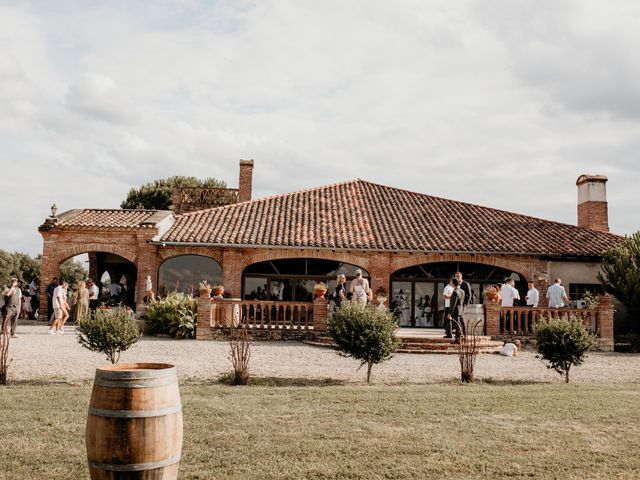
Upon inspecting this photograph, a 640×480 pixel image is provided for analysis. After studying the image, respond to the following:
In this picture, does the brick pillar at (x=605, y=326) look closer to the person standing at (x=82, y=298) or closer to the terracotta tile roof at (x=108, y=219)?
the terracotta tile roof at (x=108, y=219)

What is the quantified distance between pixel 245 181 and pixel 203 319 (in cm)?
1370

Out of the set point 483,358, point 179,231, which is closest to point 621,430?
point 483,358

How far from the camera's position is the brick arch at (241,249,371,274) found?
23.1m

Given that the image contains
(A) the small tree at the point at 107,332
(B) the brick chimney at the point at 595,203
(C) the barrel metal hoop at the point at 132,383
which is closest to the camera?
(C) the barrel metal hoop at the point at 132,383

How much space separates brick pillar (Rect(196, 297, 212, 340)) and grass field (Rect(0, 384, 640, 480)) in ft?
26.3

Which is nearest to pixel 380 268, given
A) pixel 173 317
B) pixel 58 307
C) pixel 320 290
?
pixel 320 290

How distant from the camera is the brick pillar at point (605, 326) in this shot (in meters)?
18.0

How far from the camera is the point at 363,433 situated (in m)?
6.70

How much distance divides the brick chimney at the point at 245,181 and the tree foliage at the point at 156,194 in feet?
45.3

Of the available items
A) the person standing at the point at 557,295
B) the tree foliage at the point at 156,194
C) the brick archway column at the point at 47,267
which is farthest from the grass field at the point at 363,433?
the tree foliage at the point at 156,194

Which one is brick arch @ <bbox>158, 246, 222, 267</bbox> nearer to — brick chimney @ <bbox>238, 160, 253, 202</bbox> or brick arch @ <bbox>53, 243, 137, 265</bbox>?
brick arch @ <bbox>53, 243, 137, 265</bbox>

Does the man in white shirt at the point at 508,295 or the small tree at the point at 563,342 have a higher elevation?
the man in white shirt at the point at 508,295

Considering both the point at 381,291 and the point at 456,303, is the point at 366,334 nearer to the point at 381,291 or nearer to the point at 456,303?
the point at 456,303

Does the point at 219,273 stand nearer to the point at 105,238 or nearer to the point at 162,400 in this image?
the point at 105,238
